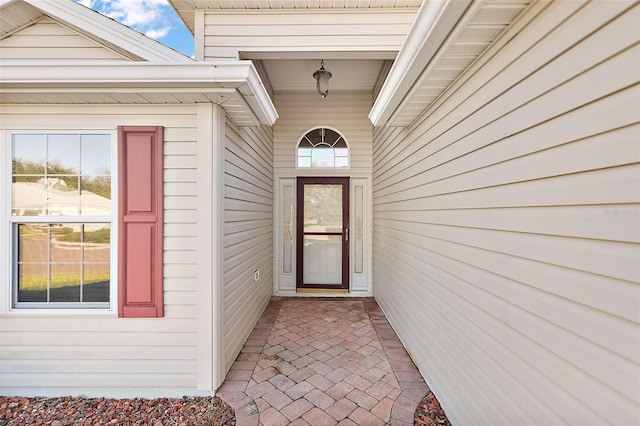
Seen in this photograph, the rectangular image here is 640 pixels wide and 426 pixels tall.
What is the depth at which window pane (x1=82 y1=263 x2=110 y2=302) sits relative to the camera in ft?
7.49

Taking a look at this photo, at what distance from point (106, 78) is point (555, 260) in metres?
2.83

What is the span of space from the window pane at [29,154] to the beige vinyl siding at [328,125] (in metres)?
2.97

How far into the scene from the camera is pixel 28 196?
89.5 inches

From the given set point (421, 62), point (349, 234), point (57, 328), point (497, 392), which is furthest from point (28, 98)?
point (349, 234)

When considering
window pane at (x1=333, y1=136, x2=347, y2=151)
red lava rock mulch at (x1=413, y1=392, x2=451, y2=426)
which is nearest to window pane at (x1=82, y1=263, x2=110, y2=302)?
red lava rock mulch at (x1=413, y1=392, x2=451, y2=426)

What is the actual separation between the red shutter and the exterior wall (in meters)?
2.62

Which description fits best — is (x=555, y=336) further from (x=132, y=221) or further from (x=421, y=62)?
(x=132, y=221)

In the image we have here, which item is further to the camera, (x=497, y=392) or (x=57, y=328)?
(x=57, y=328)

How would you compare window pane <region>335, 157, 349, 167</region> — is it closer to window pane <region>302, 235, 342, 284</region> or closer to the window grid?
window pane <region>302, 235, 342, 284</region>

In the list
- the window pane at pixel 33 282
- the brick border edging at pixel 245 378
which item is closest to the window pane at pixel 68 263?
the window pane at pixel 33 282

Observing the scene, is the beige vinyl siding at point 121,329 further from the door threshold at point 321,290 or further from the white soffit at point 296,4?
the door threshold at point 321,290

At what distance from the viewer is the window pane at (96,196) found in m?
2.28

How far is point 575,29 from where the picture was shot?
0.97 m

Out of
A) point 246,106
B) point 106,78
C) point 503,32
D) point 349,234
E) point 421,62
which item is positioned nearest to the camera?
point 503,32
